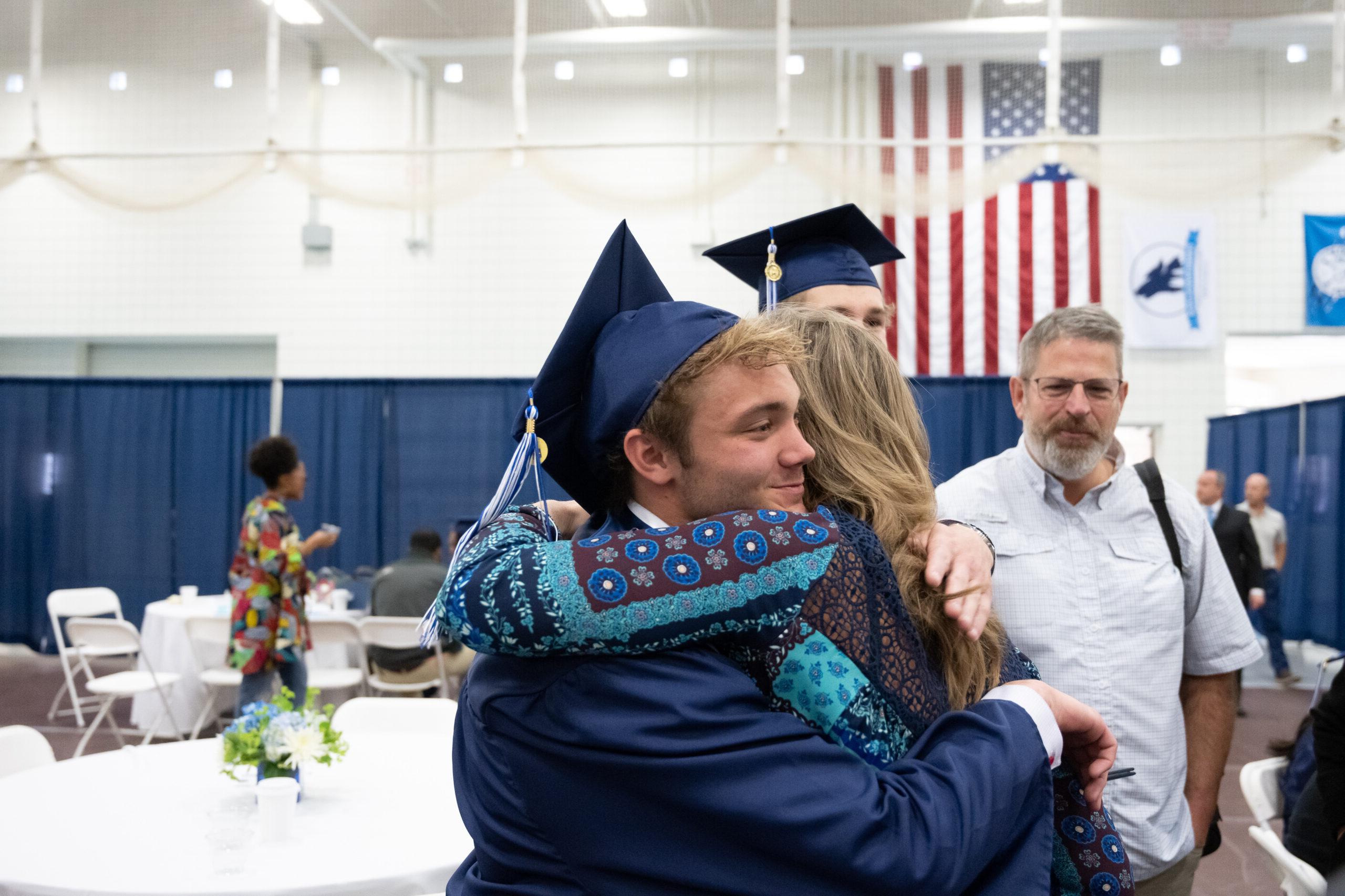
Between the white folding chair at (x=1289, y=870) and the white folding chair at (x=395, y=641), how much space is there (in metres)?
3.84

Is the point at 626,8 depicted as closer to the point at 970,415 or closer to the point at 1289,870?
the point at 970,415

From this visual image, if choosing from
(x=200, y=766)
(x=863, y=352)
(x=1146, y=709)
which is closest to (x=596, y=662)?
(x=863, y=352)

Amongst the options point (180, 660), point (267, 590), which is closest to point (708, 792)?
point (267, 590)

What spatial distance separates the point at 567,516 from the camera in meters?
1.24

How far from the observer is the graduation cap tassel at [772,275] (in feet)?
6.93

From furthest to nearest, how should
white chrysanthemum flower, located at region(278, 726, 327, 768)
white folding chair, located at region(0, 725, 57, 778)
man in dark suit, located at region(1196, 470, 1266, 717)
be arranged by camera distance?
man in dark suit, located at region(1196, 470, 1266, 717), white folding chair, located at region(0, 725, 57, 778), white chrysanthemum flower, located at region(278, 726, 327, 768)

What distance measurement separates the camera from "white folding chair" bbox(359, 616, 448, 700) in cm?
519

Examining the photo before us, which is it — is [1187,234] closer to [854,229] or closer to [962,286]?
[962,286]

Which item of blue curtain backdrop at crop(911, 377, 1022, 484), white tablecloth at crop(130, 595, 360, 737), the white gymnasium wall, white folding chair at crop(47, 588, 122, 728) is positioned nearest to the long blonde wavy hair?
white tablecloth at crop(130, 595, 360, 737)

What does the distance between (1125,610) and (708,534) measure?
133 cm

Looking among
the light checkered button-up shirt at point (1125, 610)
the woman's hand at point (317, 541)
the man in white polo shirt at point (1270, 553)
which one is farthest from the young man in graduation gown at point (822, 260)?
the man in white polo shirt at point (1270, 553)

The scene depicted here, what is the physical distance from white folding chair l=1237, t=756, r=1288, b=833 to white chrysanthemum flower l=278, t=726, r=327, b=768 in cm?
234

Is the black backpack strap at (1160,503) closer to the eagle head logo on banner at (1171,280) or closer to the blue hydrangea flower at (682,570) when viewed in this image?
the blue hydrangea flower at (682,570)

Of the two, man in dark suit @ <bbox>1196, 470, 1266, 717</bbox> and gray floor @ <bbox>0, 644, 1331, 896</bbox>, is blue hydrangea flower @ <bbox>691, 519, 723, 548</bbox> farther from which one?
man in dark suit @ <bbox>1196, 470, 1266, 717</bbox>
